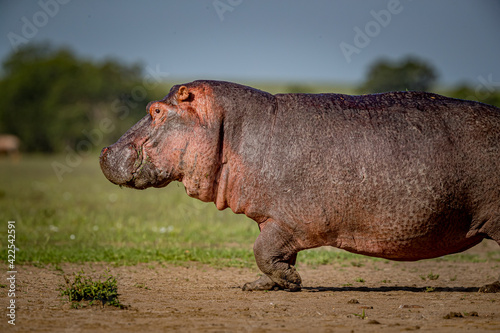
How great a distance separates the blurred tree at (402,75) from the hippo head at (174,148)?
1710 centimetres

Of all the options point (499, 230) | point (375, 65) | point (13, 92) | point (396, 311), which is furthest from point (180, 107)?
point (13, 92)

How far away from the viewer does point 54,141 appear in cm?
4909

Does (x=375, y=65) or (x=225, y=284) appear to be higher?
(x=375, y=65)

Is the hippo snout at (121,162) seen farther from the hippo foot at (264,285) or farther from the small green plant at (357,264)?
the small green plant at (357,264)

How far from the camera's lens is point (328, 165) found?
235 inches

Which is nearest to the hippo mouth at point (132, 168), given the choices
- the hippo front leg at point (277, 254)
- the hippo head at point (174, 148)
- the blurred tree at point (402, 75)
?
the hippo head at point (174, 148)

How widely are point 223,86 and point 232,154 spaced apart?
75 centimetres

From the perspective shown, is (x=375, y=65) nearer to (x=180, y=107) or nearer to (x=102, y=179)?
(x=102, y=179)

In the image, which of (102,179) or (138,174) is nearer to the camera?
(138,174)

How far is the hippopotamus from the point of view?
585cm

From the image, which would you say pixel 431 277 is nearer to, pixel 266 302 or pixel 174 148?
pixel 266 302

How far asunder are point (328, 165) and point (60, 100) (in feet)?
162

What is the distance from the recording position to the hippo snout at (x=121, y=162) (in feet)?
20.8

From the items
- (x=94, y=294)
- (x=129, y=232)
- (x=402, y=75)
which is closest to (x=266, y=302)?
(x=94, y=294)
